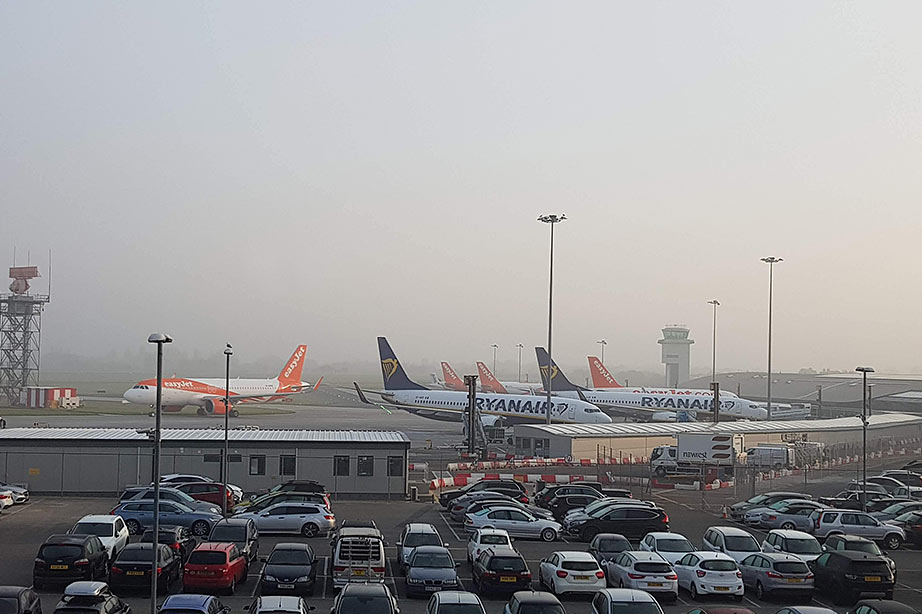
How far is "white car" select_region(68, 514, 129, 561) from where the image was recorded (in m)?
27.7

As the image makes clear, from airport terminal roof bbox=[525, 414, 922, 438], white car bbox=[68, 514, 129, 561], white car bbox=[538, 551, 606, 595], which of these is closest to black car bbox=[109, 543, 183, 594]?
white car bbox=[68, 514, 129, 561]

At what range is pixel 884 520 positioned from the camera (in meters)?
37.0

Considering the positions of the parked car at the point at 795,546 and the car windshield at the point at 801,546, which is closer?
the parked car at the point at 795,546

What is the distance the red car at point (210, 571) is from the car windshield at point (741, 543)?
1427 centimetres

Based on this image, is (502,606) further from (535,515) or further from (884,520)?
(884,520)

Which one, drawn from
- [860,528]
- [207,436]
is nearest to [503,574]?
[860,528]

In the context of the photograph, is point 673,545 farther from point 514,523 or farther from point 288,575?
point 288,575

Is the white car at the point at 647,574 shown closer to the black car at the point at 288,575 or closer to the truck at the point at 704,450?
the black car at the point at 288,575

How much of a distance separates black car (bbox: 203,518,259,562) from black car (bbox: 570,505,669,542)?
1235cm

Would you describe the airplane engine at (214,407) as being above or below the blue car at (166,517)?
below

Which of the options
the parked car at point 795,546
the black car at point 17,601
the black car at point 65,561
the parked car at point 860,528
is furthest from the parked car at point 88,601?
the parked car at point 860,528

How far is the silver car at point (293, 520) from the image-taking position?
34.2 m

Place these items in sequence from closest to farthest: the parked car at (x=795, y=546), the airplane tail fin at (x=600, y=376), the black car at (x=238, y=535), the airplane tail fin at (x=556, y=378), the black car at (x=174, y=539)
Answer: the black car at (x=174, y=539)
the black car at (x=238, y=535)
the parked car at (x=795, y=546)
the airplane tail fin at (x=556, y=378)
the airplane tail fin at (x=600, y=376)

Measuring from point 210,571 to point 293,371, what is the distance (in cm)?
10970
